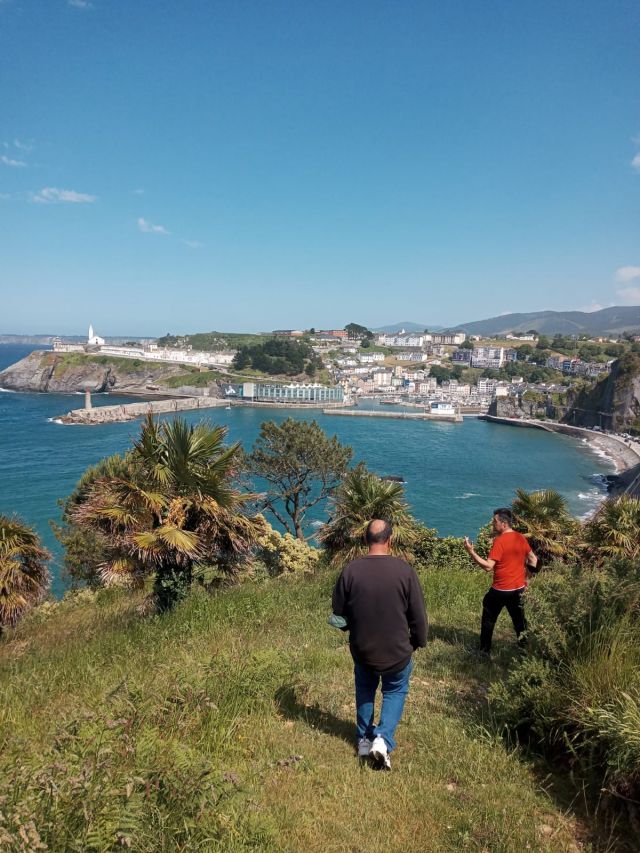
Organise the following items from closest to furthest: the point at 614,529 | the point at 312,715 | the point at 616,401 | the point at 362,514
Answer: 1. the point at 312,715
2. the point at 614,529
3. the point at 362,514
4. the point at 616,401

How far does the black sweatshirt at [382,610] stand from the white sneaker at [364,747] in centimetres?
44

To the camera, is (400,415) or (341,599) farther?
(400,415)

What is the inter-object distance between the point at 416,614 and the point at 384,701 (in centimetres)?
57

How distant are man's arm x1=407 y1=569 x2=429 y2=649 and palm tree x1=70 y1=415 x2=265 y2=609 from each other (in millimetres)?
3815

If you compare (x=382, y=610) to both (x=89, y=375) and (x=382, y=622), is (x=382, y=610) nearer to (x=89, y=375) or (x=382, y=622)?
(x=382, y=622)

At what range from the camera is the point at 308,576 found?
9.64 m

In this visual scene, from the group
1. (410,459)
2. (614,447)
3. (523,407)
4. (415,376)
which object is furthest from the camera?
(415,376)

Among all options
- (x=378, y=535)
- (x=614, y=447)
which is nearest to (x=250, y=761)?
(x=378, y=535)

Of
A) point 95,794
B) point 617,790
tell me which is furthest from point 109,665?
point 617,790

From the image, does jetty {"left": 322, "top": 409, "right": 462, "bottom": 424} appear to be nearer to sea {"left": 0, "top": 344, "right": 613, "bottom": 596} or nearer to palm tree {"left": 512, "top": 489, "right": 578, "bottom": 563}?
sea {"left": 0, "top": 344, "right": 613, "bottom": 596}

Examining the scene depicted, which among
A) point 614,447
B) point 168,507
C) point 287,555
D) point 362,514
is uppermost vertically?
point 168,507

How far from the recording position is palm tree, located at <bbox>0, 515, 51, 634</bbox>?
7.09m

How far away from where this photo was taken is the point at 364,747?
2.90 metres

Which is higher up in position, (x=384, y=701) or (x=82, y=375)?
(x=384, y=701)
